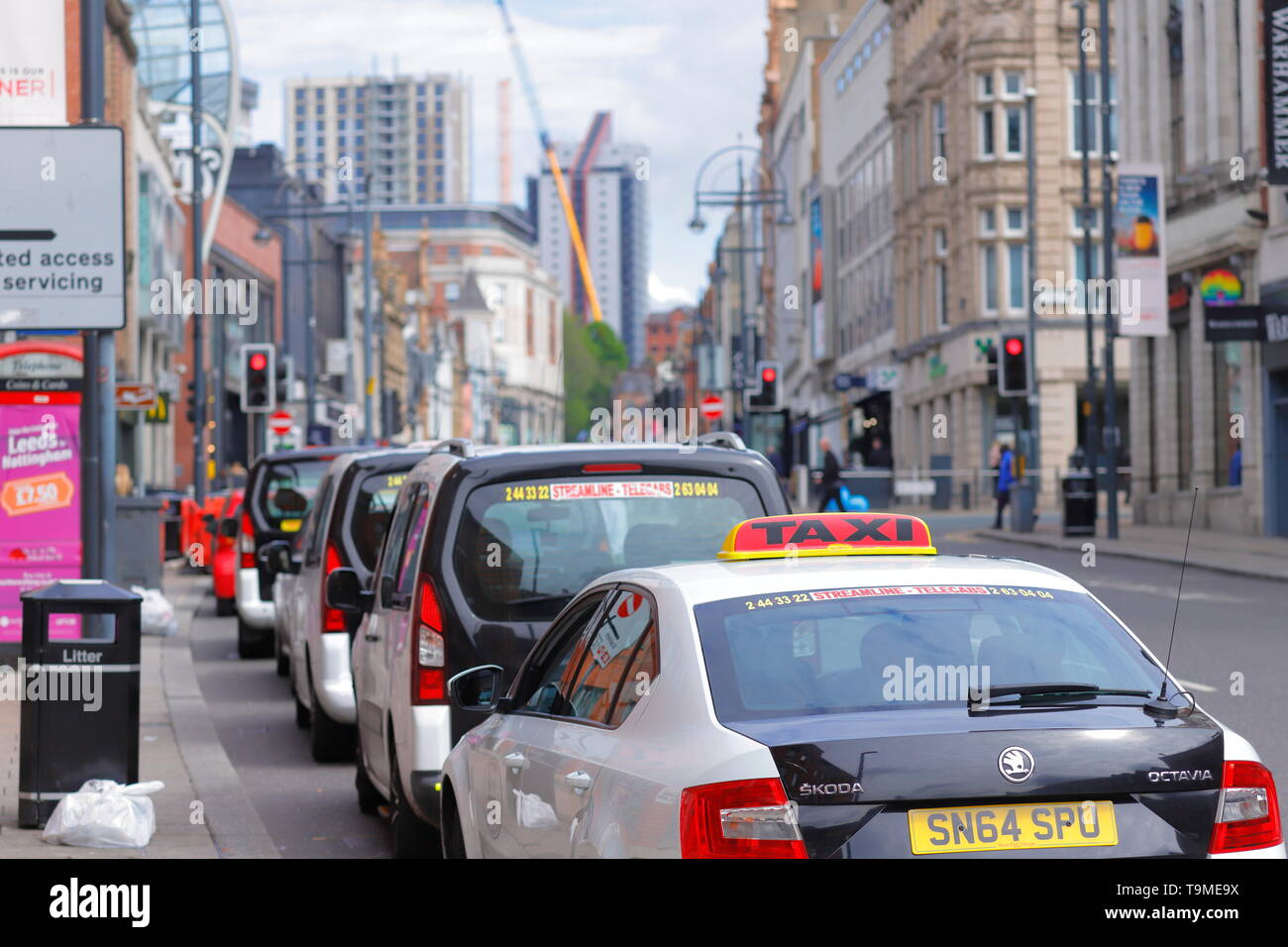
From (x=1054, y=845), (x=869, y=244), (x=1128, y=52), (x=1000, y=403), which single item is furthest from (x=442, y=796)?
(x=869, y=244)

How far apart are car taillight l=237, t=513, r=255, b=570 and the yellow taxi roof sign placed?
43.9 feet

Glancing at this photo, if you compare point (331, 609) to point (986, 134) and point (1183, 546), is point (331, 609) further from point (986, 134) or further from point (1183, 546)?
point (986, 134)

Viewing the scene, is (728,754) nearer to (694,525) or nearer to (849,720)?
(849,720)

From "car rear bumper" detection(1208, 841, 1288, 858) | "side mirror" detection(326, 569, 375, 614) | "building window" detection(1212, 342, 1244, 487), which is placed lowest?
"car rear bumper" detection(1208, 841, 1288, 858)

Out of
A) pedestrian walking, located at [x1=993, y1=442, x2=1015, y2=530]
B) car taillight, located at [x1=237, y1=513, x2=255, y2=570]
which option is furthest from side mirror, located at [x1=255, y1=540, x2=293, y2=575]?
pedestrian walking, located at [x1=993, y1=442, x2=1015, y2=530]

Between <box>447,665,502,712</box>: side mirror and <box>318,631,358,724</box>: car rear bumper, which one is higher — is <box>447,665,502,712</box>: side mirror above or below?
above

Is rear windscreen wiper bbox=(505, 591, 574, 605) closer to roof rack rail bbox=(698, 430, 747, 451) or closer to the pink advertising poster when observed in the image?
roof rack rail bbox=(698, 430, 747, 451)

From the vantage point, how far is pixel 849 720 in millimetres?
4629

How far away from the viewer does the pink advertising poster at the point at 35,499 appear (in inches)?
649

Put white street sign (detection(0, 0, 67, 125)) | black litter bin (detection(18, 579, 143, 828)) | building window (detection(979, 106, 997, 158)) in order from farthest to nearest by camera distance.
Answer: building window (detection(979, 106, 997, 158)) < white street sign (detection(0, 0, 67, 125)) < black litter bin (detection(18, 579, 143, 828))

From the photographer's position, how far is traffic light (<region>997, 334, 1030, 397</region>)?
37.8 metres

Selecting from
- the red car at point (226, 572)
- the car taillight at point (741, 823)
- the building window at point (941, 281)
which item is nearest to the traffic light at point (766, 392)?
the red car at point (226, 572)

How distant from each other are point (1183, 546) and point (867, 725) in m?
28.7
